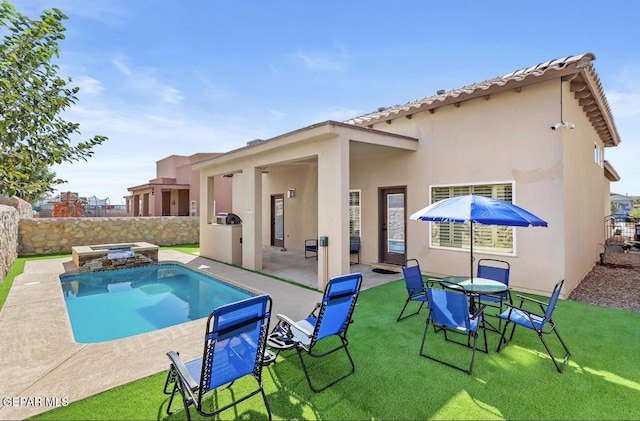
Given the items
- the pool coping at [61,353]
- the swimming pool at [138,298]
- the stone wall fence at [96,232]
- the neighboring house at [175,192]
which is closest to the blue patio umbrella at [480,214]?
the pool coping at [61,353]

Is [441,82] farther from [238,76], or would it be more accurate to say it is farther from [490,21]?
[238,76]

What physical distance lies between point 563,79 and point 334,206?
235 inches

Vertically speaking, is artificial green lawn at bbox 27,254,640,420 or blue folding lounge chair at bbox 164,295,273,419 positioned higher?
blue folding lounge chair at bbox 164,295,273,419

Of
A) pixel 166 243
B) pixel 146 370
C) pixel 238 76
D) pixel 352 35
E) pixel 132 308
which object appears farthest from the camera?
pixel 166 243

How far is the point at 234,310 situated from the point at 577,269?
378 inches

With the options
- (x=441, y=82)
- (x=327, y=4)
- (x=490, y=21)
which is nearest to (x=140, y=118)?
(x=327, y=4)

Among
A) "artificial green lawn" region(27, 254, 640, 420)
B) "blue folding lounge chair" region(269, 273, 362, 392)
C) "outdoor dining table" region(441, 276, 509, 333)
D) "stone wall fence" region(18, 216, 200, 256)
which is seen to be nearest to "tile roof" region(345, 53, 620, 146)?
"outdoor dining table" region(441, 276, 509, 333)

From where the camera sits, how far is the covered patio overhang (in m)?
7.65

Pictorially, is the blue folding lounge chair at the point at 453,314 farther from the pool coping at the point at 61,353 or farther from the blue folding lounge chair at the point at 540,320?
the pool coping at the point at 61,353

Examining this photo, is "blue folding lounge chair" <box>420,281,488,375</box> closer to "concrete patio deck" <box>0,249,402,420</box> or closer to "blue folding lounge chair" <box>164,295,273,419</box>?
"blue folding lounge chair" <box>164,295,273,419</box>

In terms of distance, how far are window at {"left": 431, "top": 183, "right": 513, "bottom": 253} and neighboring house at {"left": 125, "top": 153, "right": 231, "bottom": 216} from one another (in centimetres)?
1702

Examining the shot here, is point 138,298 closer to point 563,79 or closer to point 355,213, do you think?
point 355,213

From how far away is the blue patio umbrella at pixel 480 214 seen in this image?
14.8 feet

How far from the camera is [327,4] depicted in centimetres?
988
